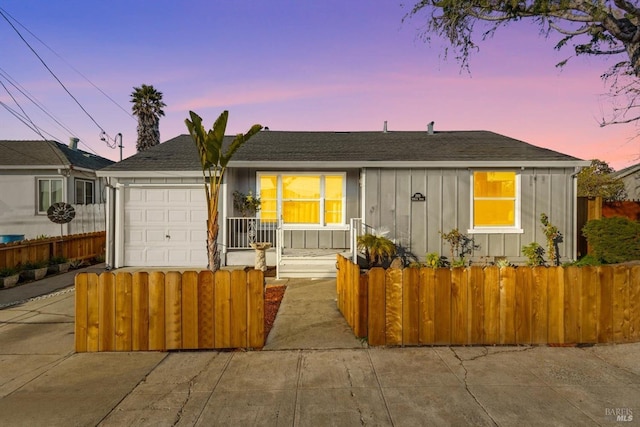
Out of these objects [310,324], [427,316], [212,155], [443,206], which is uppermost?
[212,155]

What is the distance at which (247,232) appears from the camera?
11.0 metres

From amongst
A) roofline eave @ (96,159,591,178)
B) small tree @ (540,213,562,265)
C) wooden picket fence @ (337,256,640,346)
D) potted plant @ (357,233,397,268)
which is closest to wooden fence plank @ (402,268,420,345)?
wooden picket fence @ (337,256,640,346)

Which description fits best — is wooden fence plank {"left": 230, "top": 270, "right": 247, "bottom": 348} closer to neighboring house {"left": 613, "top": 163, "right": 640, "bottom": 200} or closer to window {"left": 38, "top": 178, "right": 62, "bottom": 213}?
window {"left": 38, "top": 178, "right": 62, "bottom": 213}

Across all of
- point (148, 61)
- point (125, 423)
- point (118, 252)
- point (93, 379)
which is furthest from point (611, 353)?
point (148, 61)

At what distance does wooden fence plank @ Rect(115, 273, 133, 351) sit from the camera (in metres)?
4.66

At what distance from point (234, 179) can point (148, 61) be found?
21.8ft

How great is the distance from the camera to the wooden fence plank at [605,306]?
484 cm

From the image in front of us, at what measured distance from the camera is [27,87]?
14703mm

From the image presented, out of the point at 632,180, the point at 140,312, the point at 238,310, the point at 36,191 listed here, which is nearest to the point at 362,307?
the point at 238,310

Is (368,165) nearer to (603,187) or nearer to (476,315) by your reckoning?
(476,315)

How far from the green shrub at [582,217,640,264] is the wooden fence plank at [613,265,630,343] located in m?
5.28

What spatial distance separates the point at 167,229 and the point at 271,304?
5785mm

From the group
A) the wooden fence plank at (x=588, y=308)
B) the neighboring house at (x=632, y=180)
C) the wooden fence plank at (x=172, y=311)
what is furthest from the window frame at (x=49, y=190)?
the neighboring house at (x=632, y=180)

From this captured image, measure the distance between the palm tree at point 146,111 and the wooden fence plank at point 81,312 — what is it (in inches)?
934
